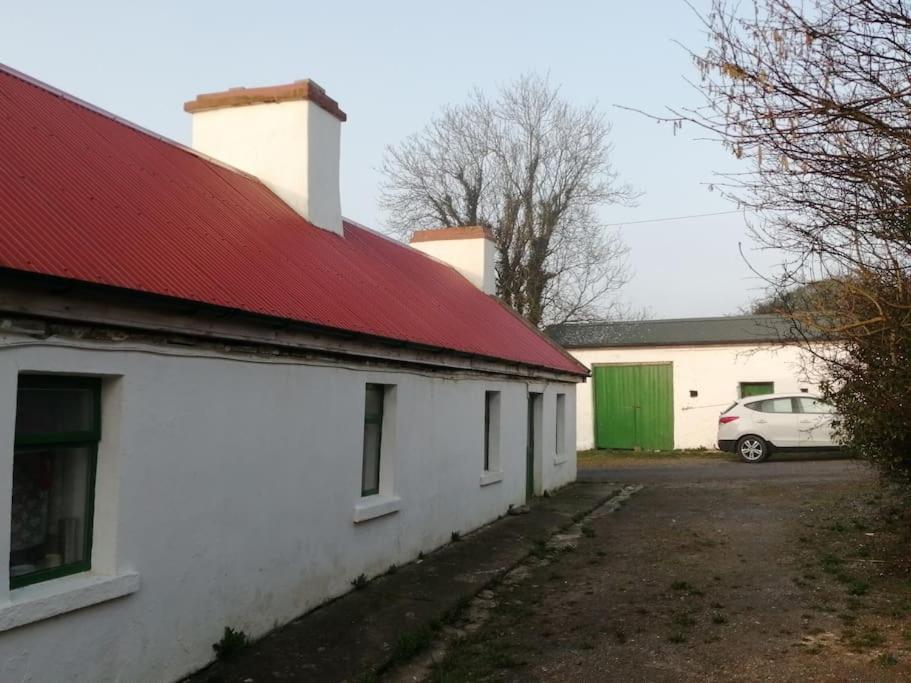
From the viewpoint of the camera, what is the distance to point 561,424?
60.6ft

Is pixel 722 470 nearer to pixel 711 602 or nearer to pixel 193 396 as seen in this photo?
pixel 711 602

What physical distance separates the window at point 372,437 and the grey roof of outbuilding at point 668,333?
17.0 m

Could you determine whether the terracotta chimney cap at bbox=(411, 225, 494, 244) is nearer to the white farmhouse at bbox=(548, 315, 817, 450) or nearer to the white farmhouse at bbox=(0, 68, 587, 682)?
the white farmhouse at bbox=(0, 68, 587, 682)

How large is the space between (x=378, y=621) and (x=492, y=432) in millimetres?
6633

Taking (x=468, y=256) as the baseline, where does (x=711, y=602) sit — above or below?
below

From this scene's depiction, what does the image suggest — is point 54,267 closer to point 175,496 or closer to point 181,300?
point 181,300

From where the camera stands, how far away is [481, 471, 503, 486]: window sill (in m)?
12.8

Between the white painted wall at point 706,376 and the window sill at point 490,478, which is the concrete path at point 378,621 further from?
the white painted wall at point 706,376

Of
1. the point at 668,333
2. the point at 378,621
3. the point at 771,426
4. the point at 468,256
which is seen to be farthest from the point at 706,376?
the point at 378,621

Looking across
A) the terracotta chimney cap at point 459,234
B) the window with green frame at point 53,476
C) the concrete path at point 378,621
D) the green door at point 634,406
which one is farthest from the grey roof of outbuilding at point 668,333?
the window with green frame at point 53,476

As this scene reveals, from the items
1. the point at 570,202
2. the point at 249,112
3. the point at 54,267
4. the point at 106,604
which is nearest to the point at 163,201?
the point at 54,267

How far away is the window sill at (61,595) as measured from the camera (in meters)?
4.60

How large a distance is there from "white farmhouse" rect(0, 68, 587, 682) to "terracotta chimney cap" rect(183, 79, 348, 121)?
0.04m

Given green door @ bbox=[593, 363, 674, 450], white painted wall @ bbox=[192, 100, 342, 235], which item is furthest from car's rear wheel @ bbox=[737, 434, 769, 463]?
white painted wall @ bbox=[192, 100, 342, 235]
